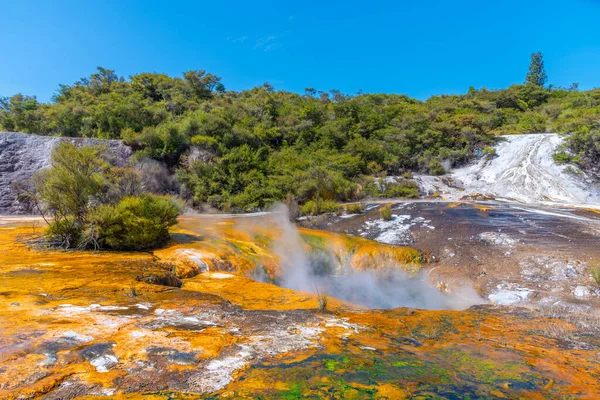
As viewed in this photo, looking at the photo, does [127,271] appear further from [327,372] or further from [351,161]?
[351,161]

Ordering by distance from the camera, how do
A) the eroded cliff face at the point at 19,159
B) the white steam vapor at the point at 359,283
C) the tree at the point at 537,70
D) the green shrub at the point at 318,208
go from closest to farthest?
1. the white steam vapor at the point at 359,283
2. the green shrub at the point at 318,208
3. the eroded cliff face at the point at 19,159
4. the tree at the point at 537,70

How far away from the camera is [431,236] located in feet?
39.5

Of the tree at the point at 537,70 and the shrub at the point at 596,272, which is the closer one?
the shrub at the point at 596,272

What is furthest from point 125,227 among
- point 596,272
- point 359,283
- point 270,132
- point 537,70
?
point 537,70

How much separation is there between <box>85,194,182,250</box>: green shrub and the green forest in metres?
10.2

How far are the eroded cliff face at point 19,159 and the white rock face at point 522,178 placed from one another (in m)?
23.3

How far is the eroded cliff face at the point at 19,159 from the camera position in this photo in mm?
18422

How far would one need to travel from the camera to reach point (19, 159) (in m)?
20.5

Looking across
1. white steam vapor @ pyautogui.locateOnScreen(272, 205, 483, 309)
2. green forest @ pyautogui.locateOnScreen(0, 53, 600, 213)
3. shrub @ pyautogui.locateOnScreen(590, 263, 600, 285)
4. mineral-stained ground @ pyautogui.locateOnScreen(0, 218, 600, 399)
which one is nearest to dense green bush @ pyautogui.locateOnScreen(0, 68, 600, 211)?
green forest @ pyautogui.locateOnScreen(0, 53, 600, 213)

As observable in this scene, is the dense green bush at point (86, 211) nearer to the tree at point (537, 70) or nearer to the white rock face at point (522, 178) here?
the white rock face at point (522, 178)

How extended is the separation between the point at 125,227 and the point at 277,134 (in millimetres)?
22048

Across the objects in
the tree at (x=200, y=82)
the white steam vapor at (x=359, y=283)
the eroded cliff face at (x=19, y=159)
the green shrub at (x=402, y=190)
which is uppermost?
the tree at (x=200, y=82)

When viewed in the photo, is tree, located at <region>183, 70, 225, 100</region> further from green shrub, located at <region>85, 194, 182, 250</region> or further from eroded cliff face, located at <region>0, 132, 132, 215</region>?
green shrub, located at <region>85, 194, 182, 250</region>

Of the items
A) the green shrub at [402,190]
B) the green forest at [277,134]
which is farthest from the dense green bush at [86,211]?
the green shrub at [402,190]
